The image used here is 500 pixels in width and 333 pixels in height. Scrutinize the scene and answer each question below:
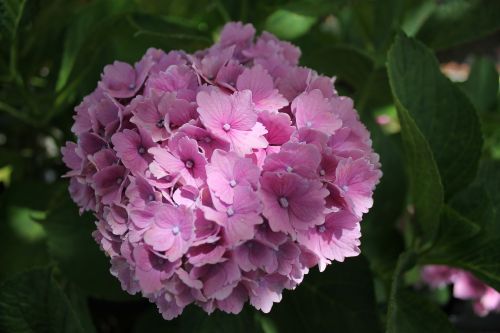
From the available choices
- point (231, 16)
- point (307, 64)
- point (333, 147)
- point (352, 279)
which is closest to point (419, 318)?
point (352, 279)

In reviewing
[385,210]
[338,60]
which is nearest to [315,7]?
[338,60]

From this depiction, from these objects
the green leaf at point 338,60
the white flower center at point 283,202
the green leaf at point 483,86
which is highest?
the white flower center at point 283,202

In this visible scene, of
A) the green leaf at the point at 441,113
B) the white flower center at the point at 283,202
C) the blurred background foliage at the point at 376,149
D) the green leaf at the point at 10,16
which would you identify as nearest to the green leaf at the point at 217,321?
the blurred background foliage at the point at 376,149

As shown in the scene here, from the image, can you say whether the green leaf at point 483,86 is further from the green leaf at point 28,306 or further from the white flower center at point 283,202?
the green leaf at point 28,306

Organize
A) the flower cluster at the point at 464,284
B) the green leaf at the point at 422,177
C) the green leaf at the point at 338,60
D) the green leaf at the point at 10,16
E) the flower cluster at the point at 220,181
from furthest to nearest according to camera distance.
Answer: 1. the flower cluster at the point at 464,284
2. the green leaf at the point at 338,60
3. the green leaf at the point at 10,16
4. the green leaf at the point at 422,177
5. the flower cluster at the point at 220,181

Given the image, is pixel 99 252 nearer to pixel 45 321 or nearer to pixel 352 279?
pixel 45 321

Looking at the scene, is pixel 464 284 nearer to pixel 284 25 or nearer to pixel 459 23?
pixel 459 23
